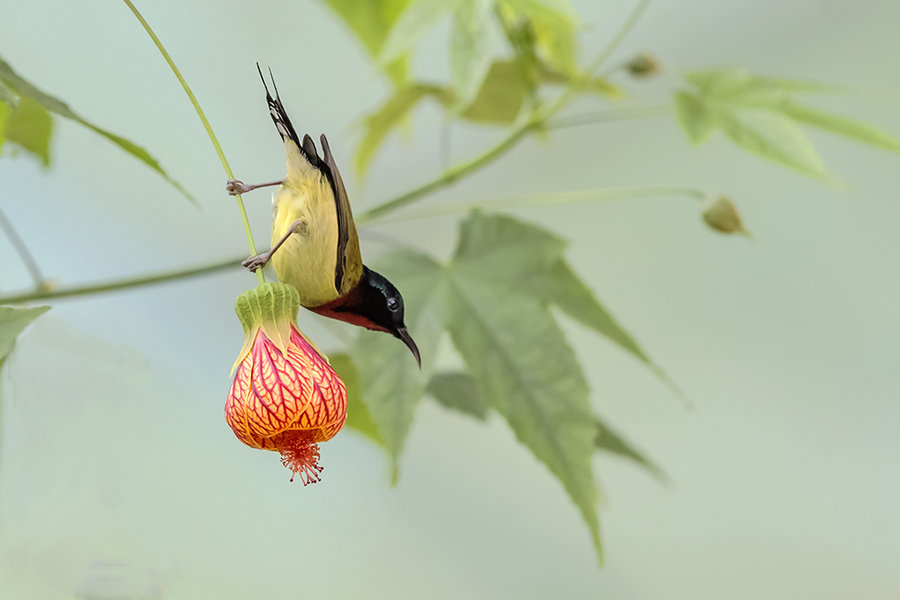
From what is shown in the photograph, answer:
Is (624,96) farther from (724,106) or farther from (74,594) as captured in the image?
(74,594)

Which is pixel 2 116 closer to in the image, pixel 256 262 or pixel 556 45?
pixel 256 262

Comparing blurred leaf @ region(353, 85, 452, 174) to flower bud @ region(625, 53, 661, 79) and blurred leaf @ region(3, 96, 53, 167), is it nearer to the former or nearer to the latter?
flower bud @ region(625, 53, 661, 79)

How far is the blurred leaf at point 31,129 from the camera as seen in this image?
0.16 meters

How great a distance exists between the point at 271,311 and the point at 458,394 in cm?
29

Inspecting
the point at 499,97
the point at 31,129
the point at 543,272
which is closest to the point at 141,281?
the point at 31,129

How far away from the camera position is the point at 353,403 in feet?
1.12

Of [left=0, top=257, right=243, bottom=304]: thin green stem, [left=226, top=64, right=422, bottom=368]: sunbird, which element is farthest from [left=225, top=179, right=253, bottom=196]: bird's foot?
[left=0, top=257, right=243, bottom=304]: thin green stem

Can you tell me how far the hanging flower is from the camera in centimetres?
9

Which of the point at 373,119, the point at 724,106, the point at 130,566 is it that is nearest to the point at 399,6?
the point at 373,119

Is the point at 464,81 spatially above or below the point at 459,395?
above

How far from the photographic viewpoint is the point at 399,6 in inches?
14.3

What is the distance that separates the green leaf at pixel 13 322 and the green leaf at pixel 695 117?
0.20 m

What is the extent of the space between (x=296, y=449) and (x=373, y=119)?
326mm

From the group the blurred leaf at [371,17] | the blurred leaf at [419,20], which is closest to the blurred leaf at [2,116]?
the blurred leaf at [419,20]
